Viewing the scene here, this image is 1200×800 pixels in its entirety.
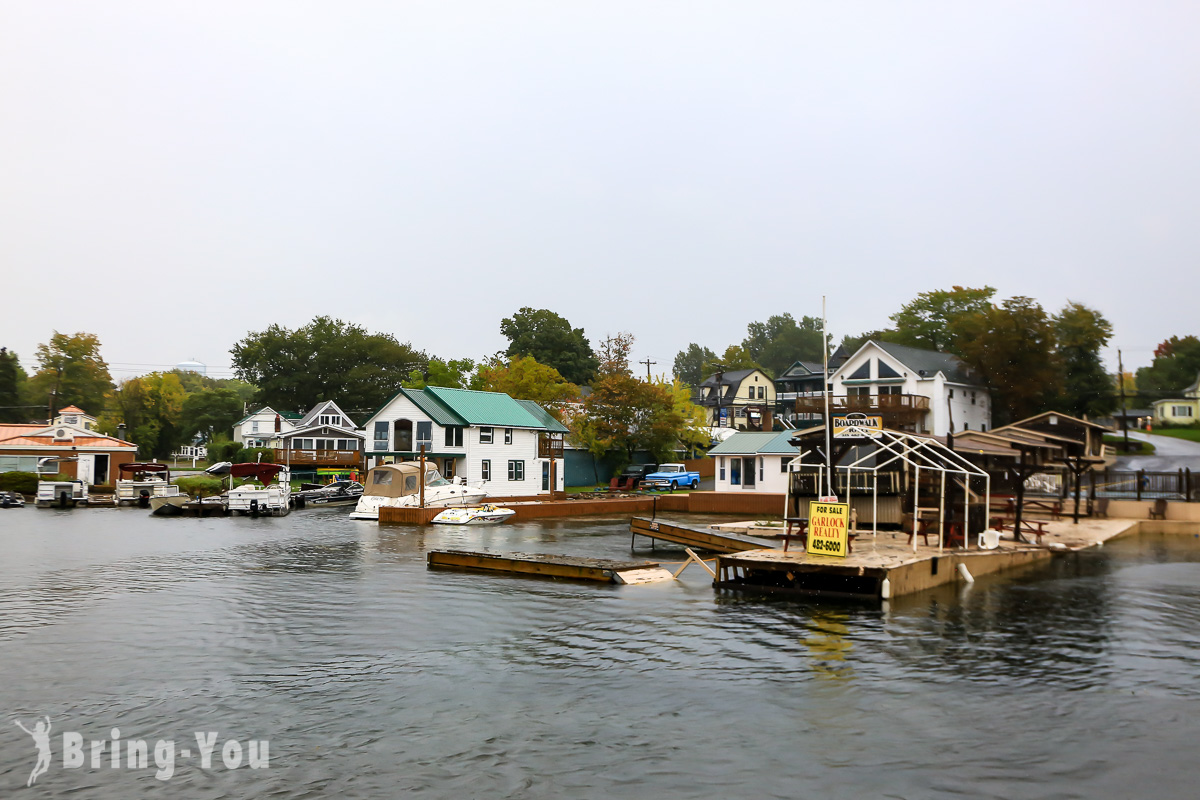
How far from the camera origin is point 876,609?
22.3m

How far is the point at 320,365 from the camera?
109m

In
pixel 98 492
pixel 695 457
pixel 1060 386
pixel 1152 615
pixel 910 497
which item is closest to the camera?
pixel 1152 615

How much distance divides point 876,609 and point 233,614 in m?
16.3

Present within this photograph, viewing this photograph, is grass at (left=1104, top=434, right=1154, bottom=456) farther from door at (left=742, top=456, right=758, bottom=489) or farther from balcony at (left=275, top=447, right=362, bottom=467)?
balcony at (left=275, top=447, right=362, bottom=467)

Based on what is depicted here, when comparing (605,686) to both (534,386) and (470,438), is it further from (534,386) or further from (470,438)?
(534,386)

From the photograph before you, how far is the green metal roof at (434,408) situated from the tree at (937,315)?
5064 cm

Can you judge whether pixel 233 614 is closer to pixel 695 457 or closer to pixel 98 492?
pixel 98 492

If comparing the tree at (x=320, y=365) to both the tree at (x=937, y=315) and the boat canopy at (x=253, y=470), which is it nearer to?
the boat canopy at (x=253, y=470)

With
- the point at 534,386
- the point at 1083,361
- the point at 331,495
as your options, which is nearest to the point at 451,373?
the point at 534,386

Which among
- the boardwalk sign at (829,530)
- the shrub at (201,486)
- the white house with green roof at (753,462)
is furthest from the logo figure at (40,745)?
the shrub at (201,486)

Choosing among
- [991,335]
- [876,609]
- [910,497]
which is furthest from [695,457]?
[876,609]

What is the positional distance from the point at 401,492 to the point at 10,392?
7604 centimetres
